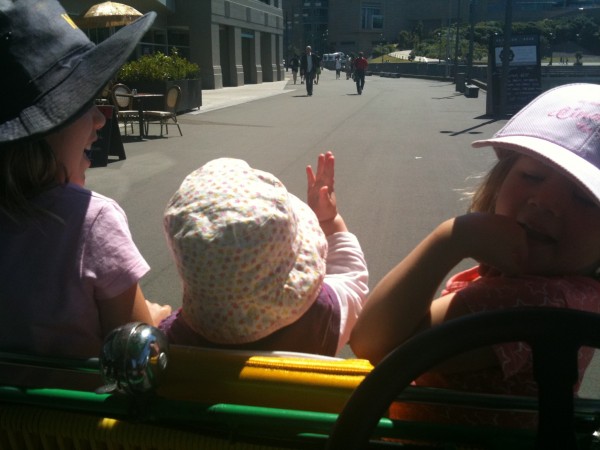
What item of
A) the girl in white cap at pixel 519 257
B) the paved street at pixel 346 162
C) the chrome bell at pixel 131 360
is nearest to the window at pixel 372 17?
the paved street at pixel 346 162

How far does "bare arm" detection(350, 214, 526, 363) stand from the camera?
1.33 meters

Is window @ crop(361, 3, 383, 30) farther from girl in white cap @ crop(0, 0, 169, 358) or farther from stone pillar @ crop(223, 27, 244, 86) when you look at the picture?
girl in white cap @ crop(0, 0, 169, 358)

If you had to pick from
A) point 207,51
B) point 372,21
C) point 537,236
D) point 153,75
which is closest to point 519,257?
point 537,236

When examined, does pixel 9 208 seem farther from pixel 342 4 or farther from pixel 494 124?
pixel 342 4

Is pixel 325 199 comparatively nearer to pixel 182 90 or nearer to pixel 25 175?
pixel 25 175

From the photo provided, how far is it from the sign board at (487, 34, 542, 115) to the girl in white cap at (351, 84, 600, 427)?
51.7 ft

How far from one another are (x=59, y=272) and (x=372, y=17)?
356ft

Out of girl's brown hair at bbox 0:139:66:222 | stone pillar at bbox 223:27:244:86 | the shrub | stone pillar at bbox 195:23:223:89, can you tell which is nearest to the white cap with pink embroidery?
girl's brown hair at bbox 0:139:66:222

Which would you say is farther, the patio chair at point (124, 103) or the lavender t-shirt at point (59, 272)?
the patio chair at point (124, 103)

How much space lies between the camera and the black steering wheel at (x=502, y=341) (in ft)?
2.96

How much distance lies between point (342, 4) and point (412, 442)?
110199mm

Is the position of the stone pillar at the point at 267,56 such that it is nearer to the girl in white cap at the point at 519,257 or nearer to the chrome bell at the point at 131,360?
the girl in white cap at the point at 519,257

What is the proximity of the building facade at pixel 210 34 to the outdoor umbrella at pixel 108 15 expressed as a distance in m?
7.70

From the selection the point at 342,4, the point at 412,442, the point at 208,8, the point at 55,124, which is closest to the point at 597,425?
the point at 412,442
